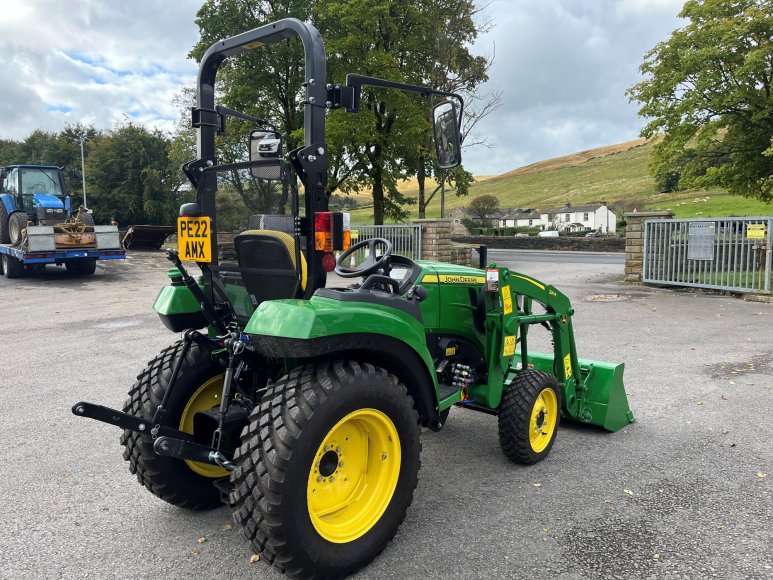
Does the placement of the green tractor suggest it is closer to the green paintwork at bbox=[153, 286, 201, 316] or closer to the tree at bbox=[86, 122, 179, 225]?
the green paintwork at bbox=[153, 286, 201, 316]

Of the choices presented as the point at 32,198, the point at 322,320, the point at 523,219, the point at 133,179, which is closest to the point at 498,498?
the point at 322,320

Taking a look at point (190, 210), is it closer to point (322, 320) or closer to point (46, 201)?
point (322, 320)

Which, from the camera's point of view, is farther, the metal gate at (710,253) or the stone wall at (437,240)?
the stone wall at (437,240)

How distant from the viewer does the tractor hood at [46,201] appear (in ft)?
58.6

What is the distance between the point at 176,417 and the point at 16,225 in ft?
55.0

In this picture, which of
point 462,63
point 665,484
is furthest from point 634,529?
point 462,63

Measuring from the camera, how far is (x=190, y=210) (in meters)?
3.21

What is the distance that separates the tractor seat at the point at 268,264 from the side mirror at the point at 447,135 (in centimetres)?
104

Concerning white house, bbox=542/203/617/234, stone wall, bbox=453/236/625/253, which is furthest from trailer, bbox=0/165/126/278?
white house, bbox=542/203/617/234

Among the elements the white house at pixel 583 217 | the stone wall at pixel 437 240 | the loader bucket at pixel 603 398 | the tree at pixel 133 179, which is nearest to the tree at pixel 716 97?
the stone wall at pixel 437 240

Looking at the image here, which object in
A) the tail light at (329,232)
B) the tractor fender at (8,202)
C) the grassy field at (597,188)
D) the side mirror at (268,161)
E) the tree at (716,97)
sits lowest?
the tail light at (329,232)

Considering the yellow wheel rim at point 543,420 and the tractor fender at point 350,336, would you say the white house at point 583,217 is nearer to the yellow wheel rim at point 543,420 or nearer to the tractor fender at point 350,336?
the yellow wheel rim at point 543,420

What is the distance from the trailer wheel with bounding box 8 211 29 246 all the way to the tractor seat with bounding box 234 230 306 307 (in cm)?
1628

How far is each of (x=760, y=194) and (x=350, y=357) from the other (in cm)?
1860
